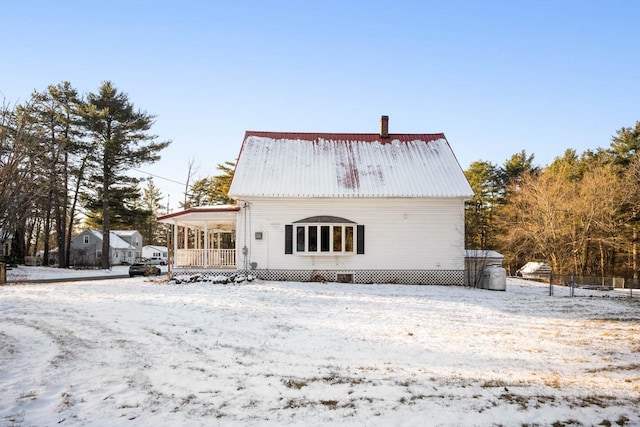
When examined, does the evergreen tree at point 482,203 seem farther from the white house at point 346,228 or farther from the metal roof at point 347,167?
the white house at point 346,228

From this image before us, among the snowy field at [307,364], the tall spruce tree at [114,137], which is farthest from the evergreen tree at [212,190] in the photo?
the snowy field at [307,364]

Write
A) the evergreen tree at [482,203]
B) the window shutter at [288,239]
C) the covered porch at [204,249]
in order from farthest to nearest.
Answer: the evergreen tree at [482,203] < the covered porch at [204,249] < the window shutter at [288,239]

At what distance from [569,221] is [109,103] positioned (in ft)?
125

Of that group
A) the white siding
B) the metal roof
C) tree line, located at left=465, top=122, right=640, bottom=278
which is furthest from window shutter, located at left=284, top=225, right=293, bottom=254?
tree line, located at left=465, top=122, right=640, bottom=278

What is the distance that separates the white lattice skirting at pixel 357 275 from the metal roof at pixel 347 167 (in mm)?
3369

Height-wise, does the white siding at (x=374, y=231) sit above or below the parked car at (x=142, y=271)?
above

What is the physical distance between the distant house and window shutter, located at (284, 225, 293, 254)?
3511 cm

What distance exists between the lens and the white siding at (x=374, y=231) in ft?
61.2

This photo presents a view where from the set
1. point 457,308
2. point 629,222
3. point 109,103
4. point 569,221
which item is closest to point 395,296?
point 457,308

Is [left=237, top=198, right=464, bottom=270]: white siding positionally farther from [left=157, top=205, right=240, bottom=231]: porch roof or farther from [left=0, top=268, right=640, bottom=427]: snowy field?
[left=0, top=268, right=640, bottom=427]: snowy field

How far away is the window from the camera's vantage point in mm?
18422

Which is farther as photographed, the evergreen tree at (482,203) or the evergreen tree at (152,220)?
the evergreen tree at (152,220)

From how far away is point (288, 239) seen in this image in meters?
18.6

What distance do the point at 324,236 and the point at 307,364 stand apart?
11.9 metres
